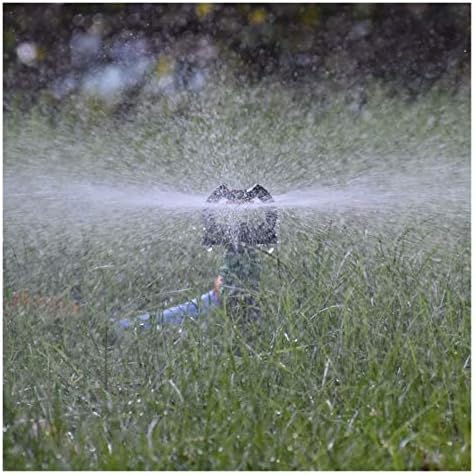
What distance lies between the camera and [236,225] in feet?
10.1

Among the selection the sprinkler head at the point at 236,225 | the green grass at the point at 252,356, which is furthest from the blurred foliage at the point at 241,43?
the sprinkler head at the point at 236,225

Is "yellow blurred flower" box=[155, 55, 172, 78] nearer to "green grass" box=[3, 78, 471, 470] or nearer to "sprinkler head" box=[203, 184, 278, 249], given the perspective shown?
"green grass" box=[3, 78, 471, 470]

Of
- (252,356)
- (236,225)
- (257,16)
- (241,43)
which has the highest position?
(257,16)

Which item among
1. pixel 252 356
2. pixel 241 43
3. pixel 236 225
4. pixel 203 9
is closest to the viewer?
pixel 252 356

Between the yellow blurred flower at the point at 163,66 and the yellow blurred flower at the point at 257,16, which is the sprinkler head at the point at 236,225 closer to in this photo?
the yellow blurred flower at the point at 163,66

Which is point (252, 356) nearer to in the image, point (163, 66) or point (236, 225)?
point (236, 225)

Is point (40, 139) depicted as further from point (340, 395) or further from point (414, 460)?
Answer: point (414, 460)

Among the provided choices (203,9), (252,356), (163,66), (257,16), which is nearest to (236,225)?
(252,356)

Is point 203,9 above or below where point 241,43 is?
above

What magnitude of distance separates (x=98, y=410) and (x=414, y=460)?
0.81 metres

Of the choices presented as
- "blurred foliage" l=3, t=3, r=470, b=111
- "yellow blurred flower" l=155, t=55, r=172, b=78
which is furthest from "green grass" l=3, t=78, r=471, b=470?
"blurred foliage" l=3, t=3, r=470, b=111

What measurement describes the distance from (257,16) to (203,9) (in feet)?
1.41

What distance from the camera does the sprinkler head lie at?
305 cm

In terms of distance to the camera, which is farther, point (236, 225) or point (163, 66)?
point (163, 66)
